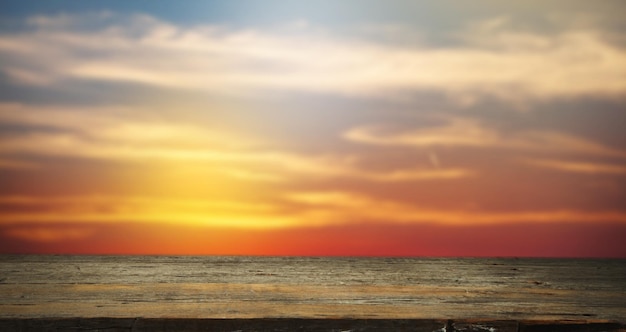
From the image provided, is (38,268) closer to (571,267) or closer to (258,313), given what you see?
(258,313)

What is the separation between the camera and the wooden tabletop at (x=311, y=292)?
2.65 meters

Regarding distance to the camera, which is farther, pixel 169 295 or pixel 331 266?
pixel 331 266

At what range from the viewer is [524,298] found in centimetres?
323

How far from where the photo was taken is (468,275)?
4031 mm

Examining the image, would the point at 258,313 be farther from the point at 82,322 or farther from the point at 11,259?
the point at 11,259

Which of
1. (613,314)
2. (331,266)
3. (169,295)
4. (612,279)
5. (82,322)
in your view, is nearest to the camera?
(82,322)

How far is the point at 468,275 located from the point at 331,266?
756 mm

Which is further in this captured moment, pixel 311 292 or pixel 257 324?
pixel 311 292

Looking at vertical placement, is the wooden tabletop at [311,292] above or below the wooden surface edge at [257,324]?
above

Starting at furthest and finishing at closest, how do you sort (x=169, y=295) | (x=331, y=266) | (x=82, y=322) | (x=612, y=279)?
(x=331, y=266) → (x=612, y=279) → (x=169, y=295) → (x=82, y=322)

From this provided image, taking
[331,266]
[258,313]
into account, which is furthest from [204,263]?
[258,313]

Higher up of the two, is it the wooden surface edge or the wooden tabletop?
the wooden tabletop

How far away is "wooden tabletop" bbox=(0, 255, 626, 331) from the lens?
2654 mm

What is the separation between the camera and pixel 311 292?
3283mm
